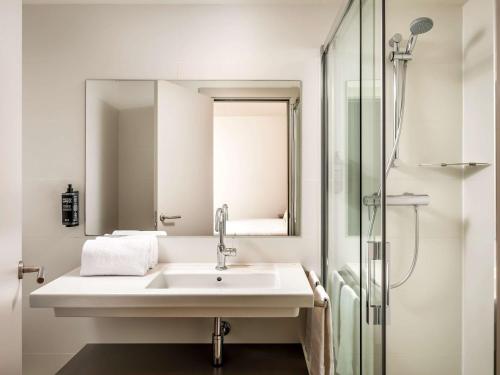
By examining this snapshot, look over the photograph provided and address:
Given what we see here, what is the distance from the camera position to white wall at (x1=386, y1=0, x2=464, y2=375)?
6.33ft

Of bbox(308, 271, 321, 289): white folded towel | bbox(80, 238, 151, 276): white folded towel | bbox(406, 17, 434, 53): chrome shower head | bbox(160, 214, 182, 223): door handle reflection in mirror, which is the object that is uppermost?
bbox(406, 17, 434, 53): chrome shower head

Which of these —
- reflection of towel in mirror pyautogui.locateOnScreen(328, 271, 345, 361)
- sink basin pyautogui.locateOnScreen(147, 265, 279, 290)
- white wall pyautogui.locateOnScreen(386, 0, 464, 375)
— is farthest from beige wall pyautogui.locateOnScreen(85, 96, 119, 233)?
white wall pyautogui.locateOnScreen(386, 0, 464, 375)

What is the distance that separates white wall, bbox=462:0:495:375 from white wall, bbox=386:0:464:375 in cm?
4

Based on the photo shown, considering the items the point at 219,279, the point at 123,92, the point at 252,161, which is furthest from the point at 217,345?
the point at 123,92

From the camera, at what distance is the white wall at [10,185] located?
3.59ft

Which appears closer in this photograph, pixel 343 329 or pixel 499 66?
pixel 499 66

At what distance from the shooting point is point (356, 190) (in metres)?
1.36

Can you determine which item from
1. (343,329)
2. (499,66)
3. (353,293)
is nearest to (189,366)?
(343,329)

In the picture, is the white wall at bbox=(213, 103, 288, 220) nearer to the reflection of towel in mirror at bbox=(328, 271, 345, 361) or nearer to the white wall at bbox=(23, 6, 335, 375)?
the white wall at bbox=(23, 6, 335, 375)

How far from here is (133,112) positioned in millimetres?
2006

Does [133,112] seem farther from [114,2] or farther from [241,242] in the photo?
[241,242]

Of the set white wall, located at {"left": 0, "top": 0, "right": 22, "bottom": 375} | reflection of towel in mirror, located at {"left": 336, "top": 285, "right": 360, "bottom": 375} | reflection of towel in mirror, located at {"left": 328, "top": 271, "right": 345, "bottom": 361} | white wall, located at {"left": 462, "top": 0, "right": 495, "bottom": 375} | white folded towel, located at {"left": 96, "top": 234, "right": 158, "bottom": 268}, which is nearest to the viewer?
white wall, located at {"left": 0, "top": 0, "right": 22, "bottom": 375}

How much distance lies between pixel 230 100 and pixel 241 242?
0.77 meters

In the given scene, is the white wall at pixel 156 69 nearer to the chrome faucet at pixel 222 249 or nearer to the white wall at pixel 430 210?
the chrome faucet at pixel 222 249
